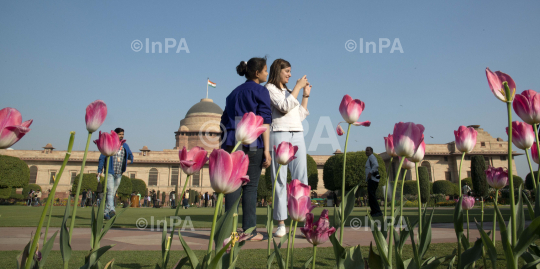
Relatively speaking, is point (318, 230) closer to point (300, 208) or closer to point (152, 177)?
point (300, 208)

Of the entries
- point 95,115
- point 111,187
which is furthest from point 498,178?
point 111,187

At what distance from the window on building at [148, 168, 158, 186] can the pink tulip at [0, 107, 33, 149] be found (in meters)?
41.6

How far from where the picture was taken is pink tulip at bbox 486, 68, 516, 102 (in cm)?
88

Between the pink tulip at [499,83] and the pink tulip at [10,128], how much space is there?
1.16m

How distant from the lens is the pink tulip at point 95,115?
3.16 feet

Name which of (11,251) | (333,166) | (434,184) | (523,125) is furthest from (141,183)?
(523,125)

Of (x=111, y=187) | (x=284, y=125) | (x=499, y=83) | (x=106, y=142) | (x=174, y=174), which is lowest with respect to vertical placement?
(x=111, y=187)

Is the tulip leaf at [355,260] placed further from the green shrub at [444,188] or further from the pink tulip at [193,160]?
the green shrub at [444,188]

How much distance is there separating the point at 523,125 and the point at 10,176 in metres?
29.8

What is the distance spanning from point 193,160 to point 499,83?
34.7 inches

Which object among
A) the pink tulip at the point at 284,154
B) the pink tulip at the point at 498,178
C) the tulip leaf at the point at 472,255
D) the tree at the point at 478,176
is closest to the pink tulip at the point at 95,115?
the pink tulip at the point at 284,154

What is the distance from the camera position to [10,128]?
75 cm

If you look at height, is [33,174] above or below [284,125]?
below

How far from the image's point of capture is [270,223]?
122 cm
